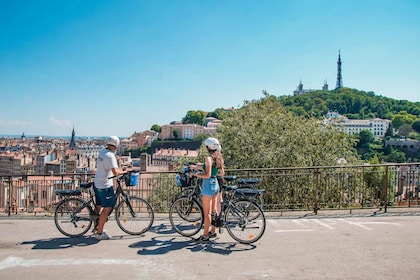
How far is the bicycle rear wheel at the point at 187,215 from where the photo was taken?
614cm

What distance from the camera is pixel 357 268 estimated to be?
4633mm

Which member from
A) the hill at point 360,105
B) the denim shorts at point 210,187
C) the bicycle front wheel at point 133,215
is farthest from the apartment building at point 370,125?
the denim shorts at point 210,187

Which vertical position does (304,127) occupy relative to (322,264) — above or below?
above

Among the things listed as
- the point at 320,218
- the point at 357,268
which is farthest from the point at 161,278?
the point at 320,218

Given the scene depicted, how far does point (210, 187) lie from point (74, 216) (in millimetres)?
2588

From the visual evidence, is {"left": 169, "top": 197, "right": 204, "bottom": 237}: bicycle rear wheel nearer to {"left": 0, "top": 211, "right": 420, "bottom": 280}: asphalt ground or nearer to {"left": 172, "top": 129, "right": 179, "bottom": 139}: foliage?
{"left": 0, "top": 211, "right": 420, "bottom": 280}: asphalt ground

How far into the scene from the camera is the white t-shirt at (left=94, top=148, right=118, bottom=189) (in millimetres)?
5965

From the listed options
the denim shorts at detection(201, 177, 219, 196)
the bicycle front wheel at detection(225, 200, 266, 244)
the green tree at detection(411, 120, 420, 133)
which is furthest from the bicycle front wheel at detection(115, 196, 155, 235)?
the green tree at detection(411, 120, 420, 133)

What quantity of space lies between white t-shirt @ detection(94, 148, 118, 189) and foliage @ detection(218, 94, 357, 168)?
982 centimetres

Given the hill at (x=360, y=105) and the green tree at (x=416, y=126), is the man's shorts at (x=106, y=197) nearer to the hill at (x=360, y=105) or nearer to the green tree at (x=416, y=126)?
the green tree at (x=416, y=126)

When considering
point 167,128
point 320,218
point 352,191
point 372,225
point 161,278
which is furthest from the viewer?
point 167,128

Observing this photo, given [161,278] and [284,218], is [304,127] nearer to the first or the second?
[284,218]

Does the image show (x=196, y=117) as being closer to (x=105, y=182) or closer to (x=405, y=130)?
(x=405, y=130)

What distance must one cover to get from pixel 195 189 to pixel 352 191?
5.15 meters
